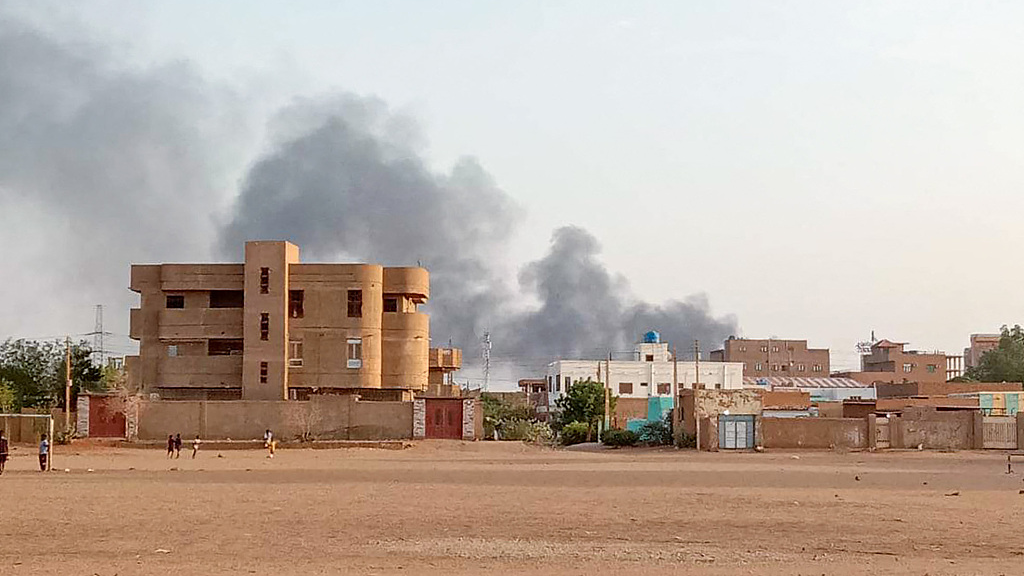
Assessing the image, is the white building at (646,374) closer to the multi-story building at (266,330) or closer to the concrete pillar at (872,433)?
the multi-story building at (266,330)

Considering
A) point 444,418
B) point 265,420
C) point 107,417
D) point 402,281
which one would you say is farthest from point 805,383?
point 107,417

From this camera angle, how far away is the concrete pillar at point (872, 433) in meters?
74.5

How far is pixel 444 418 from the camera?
265 feet

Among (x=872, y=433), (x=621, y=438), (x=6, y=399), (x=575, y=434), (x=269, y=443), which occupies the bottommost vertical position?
(x=575, y=434)

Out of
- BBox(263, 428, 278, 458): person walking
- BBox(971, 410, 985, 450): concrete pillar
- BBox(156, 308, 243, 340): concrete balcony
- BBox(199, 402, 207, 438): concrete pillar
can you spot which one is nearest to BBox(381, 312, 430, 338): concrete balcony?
BBox(156, 308, 243, 340): concrete balcony

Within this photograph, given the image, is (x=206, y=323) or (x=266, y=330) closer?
(x=266, y=330)

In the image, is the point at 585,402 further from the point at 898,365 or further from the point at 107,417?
the point at 898,365

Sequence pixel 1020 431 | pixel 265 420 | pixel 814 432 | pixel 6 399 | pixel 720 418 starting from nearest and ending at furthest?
pixel 1020 431 < pixel 814 432 < pixel 720 418 < pixel 265 420 < pixel 6 399

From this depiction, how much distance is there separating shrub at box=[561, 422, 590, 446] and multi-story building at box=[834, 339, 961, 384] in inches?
2795

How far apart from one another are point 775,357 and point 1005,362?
44035 mm

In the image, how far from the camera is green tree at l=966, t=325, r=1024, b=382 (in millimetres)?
136875

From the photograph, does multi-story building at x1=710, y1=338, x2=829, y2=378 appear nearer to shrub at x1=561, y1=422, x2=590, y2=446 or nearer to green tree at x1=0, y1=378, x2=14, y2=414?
shrub at x1=561, y1=422, x2=590, y2=446

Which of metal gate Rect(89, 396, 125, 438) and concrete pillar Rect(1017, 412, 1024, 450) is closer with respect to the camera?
concrete pillar Rect(1017, 412, 1024, 450)

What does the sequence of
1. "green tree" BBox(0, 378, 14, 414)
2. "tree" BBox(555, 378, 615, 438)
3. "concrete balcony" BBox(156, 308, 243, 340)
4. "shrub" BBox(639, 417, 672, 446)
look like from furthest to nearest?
1. "tree" BBox(555, 378, 615, 438)
2. "concrete balcony" BBox(156, 308, 243, 340)
3. "green tree" BBox(0, 378, 14, 414)
4. "shrub" BBox(639, 417, 672, 446)
